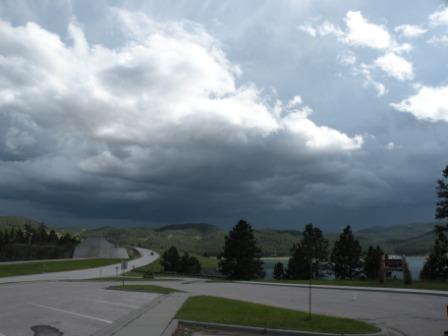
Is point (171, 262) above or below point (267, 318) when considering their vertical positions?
below

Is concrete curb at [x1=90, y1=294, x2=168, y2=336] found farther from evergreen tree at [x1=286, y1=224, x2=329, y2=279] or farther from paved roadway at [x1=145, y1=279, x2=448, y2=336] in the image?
evergreen tree at [x1=286, y1=224, x2=329, y2=279]

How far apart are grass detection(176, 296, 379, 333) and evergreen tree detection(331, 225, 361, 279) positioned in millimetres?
43941

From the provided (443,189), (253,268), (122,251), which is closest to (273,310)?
(443,189)

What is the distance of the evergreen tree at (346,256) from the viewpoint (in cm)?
6006

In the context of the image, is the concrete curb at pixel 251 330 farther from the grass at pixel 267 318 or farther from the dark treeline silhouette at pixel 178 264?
the dark treeline silhouette at pixel 178 264

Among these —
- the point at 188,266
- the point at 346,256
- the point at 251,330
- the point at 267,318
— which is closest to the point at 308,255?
the point at 346,256

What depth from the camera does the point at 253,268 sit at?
58.5 meters

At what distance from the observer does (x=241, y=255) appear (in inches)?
2306

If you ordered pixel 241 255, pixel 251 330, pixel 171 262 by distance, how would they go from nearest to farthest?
1. pixel 251 330
2. pixel 241 255
3. pixel 171 262

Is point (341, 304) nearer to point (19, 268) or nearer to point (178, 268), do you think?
point (19, 268)

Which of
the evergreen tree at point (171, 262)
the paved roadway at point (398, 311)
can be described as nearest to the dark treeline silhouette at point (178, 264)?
the evergreen tree at point (171, 262)

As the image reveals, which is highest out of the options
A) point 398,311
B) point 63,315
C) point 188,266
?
point 398,311

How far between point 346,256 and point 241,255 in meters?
15.1

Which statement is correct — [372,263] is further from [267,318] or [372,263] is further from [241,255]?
[267,318]
